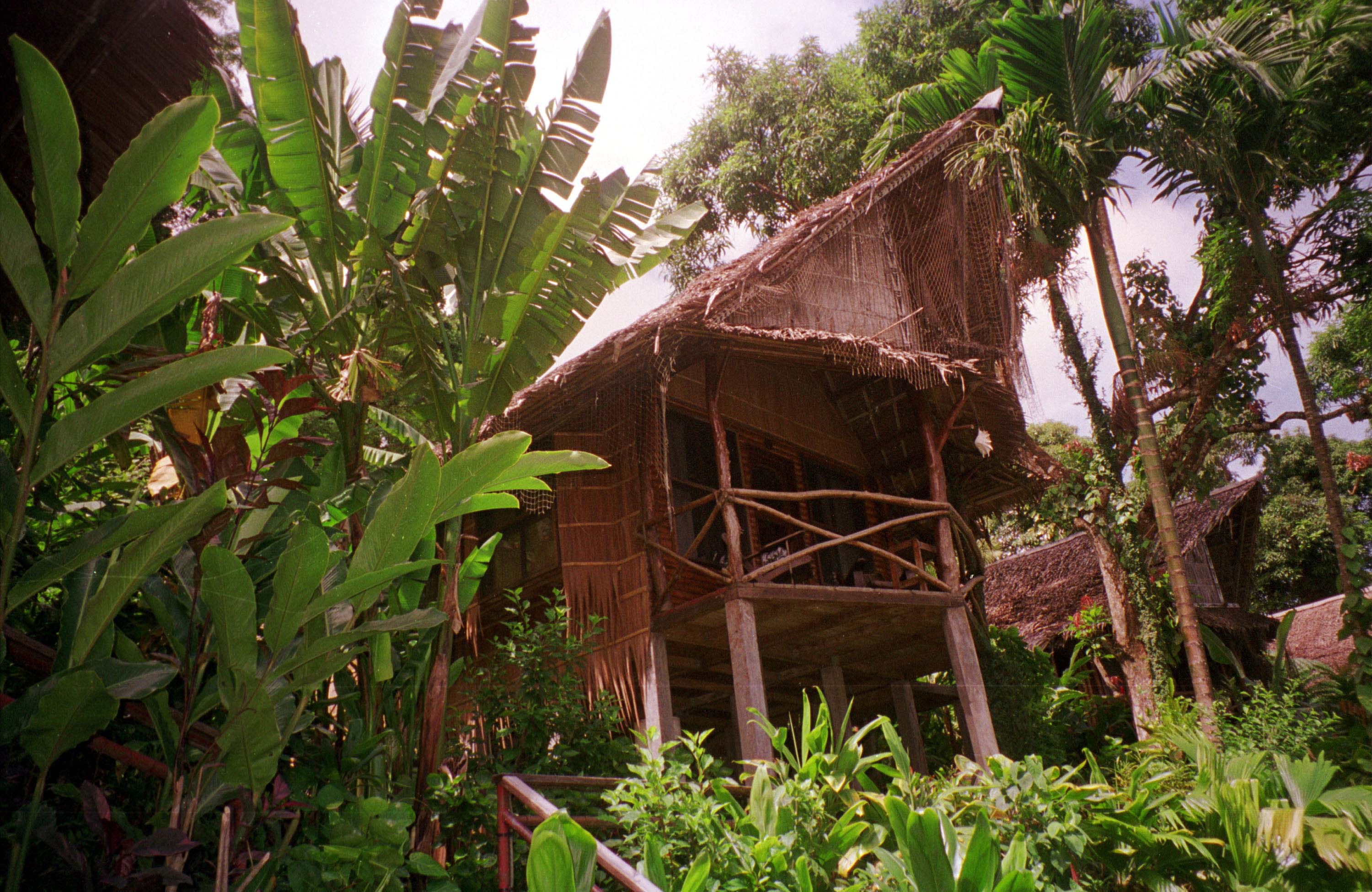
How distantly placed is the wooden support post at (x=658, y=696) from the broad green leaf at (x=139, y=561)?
4.57m

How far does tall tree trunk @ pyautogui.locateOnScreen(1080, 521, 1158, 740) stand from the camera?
11.7m

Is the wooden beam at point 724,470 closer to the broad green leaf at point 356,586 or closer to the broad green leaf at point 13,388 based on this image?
the broad green leaf at point 356,586

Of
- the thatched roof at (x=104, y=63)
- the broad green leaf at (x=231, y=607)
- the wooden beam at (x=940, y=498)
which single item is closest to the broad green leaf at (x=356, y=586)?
the broad green leaf at (x=231, y=607)

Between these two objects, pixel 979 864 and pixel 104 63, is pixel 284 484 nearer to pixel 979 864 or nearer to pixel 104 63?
pixel 104 63

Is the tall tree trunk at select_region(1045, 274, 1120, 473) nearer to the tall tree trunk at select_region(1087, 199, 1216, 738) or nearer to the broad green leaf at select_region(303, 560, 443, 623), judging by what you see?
the tall tree trunk at select_region(1087, 199, 1216, 738)

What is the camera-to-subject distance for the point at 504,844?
3.45m

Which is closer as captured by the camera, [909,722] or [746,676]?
[746,676]

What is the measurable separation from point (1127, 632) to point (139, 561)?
12053 mm

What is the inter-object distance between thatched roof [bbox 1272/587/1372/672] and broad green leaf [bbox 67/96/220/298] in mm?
17824

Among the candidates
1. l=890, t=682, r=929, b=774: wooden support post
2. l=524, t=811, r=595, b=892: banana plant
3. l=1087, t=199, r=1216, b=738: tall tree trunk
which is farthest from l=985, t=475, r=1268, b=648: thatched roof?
l=524, t=811, r=595, b=892: banana plant

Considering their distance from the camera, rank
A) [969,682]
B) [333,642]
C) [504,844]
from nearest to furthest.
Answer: [333,642] → [504,844] → [969,682]

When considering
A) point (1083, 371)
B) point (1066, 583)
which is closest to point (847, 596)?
point (1083, 371)

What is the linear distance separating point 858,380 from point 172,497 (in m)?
7.50

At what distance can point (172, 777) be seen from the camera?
2.26 metres
